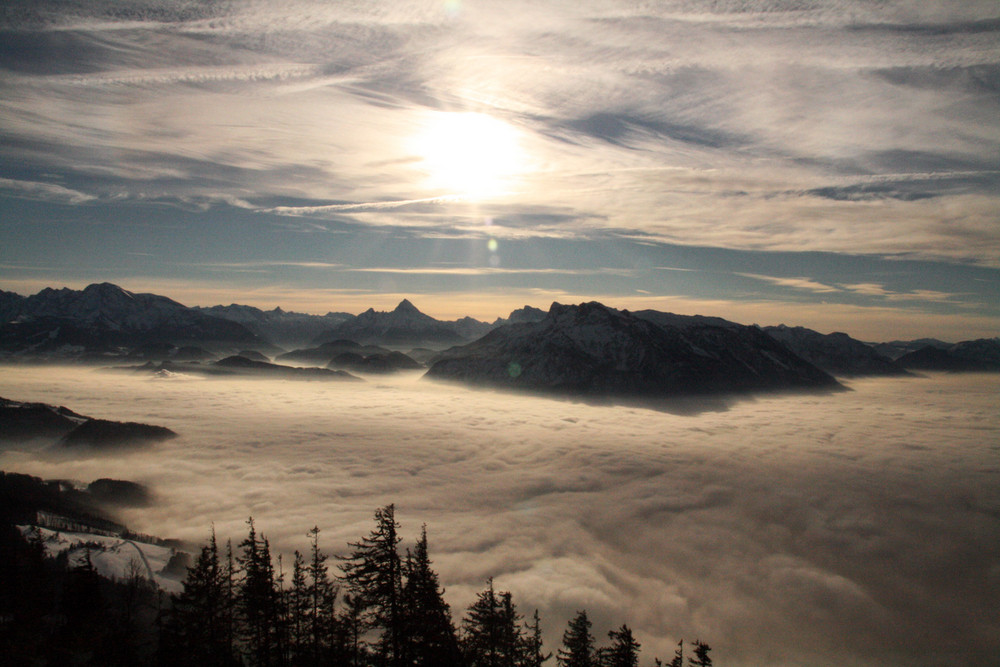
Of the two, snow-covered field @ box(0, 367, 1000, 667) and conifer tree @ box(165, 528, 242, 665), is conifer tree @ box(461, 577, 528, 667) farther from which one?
snow-covered field @ box(0, 367, 1000, 667)

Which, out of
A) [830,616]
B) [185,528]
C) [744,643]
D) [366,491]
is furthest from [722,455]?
[185,528]

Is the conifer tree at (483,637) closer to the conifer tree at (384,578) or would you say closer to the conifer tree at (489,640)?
the conifer tree at (489,640)

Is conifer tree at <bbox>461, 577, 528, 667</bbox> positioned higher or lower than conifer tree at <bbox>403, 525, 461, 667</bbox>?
lower

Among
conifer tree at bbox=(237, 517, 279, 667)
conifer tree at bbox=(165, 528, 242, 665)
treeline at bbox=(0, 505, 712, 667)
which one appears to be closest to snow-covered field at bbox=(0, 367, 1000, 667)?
treeline at bbox=(0, 505, 712, 667)

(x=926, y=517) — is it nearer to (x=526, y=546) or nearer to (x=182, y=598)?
(x=526, y=546)

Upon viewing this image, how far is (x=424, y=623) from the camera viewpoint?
33469mm

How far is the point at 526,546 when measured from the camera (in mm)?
115500

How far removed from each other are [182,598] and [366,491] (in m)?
123

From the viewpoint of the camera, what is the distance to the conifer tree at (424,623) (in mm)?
33531

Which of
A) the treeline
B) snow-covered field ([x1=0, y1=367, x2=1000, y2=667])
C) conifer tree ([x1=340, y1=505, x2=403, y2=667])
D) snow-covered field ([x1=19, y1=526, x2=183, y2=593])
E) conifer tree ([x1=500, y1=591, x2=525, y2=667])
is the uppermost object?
conifer tree ([x1=340, y1=505, x2=403, y2=667])

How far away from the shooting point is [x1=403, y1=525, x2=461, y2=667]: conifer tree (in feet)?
110

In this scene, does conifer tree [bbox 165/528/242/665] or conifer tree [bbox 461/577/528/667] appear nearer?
conifer tree [bbox 165/528/242/665]

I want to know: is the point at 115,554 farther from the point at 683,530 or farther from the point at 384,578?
the point at 683,530

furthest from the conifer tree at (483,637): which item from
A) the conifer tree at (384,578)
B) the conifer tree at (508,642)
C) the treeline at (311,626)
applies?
the conifer tree at (384,578)
